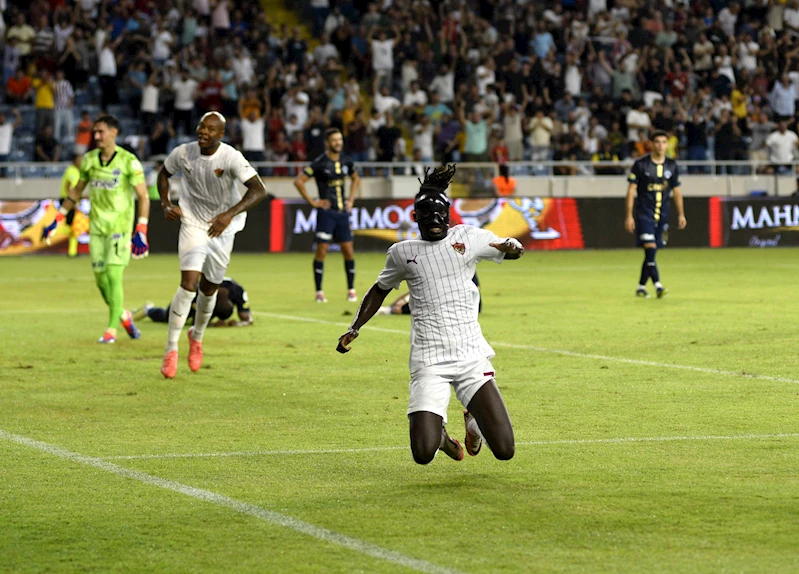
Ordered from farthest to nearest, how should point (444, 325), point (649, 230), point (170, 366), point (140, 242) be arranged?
1. point (649, 230)
2. point (140, 242)
3. point (170, 366)
4. point (444, 325)

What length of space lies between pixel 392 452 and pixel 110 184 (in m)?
6.97

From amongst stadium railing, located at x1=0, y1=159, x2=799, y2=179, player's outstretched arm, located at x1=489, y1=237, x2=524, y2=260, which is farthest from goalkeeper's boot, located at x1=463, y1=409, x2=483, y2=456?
stadium railing, located at x1=0, y1=159, x2=799, y2=179

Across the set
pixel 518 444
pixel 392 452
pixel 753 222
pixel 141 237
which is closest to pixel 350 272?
pixel 141 237

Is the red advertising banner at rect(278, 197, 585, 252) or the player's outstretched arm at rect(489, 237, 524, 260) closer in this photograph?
the player's outstretched arm at rect(489, 237, 524, 260)

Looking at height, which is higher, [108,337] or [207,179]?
[207,179]

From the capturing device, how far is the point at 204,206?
1234cm

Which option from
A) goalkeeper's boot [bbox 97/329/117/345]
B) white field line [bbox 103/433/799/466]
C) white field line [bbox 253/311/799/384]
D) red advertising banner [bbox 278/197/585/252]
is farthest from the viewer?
red advertising banner [bbox 278/197/585/252]

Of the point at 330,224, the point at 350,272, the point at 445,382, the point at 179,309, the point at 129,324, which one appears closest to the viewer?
the point at 445,382

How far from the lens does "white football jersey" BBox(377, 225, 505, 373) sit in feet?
25.1

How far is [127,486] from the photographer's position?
23.8 feet

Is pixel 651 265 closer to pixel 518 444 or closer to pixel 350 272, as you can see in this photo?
pixel 350 272

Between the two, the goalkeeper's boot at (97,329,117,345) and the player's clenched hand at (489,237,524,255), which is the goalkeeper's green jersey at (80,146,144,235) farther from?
the player's clenched hand at (489,237,524,255)

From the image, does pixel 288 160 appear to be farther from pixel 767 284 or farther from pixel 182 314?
pixel 182 314

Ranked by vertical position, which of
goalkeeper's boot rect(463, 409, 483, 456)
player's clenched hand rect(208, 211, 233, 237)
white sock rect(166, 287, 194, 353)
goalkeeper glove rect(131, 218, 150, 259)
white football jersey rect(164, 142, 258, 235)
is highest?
white football jersey rect(164, 142, 258, 235)
